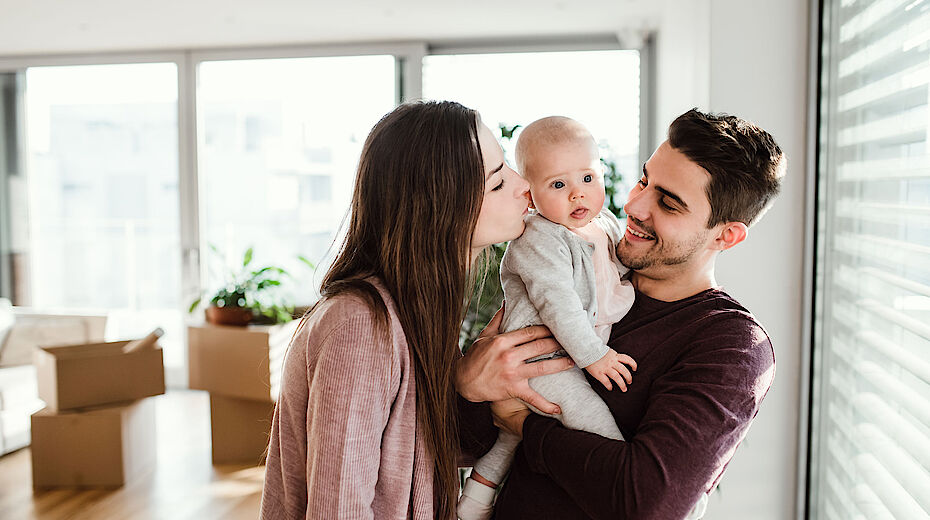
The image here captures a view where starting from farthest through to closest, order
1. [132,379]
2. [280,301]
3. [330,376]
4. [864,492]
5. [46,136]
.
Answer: [46,136] → [280,301] → [132,379] → [864,492] → [330,376]

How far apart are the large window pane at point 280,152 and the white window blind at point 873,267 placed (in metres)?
3.53

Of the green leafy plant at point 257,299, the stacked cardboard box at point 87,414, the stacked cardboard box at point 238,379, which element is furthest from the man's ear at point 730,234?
the stacked cardboard box at point 87,414

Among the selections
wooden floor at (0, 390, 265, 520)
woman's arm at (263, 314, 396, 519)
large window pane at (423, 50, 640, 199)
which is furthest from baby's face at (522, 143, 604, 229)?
large window pane at (423, 50, 640, 199)

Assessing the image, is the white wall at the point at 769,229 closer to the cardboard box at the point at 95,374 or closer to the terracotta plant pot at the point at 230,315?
the terracotta plant pot at the point at 230,315

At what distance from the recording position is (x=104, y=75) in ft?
18.3

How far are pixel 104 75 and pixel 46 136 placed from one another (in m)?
0.69

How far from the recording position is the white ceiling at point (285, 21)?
13.6 feet

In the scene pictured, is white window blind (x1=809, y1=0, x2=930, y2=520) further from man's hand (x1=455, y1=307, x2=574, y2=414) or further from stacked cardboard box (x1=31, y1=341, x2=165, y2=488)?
stacked cardboard box (x1=31, y1=341, x2=165, y2=488)

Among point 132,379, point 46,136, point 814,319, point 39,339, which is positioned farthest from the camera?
point 46,136

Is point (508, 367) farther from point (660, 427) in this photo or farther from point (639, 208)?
point (639, 208)

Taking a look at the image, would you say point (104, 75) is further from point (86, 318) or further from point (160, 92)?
point (86, 318)

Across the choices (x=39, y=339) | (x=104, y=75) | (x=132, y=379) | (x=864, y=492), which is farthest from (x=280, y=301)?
(x=864, y=492)

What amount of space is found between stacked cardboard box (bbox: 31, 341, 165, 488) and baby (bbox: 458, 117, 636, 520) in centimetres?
287

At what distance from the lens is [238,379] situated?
3.94m
